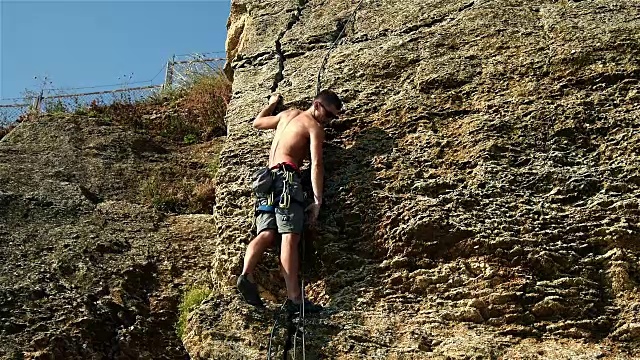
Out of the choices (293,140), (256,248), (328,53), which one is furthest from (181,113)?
(256,248)

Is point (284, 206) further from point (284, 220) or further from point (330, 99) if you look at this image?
point (330, 99)

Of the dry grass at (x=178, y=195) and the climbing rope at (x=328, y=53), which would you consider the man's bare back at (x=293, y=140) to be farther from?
the dry grass at (x=178, y=195)

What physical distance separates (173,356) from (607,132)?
3.67 m

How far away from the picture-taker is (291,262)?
16.8ft

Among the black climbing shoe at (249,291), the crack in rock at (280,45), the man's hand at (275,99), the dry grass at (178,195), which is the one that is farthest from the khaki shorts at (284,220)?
the dry grass at (178,195)

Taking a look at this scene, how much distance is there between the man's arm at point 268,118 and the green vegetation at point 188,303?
1.43 metres

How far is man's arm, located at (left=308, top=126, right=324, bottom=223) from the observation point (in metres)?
5.41

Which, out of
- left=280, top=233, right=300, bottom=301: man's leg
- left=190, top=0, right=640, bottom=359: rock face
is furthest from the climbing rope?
left=280, top=233, right=300, bottom=301: man's leg

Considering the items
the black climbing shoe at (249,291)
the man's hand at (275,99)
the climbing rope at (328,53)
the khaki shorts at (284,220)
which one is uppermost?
the climbing rope at (328,53)

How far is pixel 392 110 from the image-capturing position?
20.5 ft

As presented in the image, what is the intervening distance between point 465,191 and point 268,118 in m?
1.80

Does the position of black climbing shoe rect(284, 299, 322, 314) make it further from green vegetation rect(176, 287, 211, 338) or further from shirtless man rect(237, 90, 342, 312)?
green vegetation rect(176, 287, 211, 338)

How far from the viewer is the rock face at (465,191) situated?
4.72 meters

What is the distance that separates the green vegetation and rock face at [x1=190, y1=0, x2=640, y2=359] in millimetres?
345
